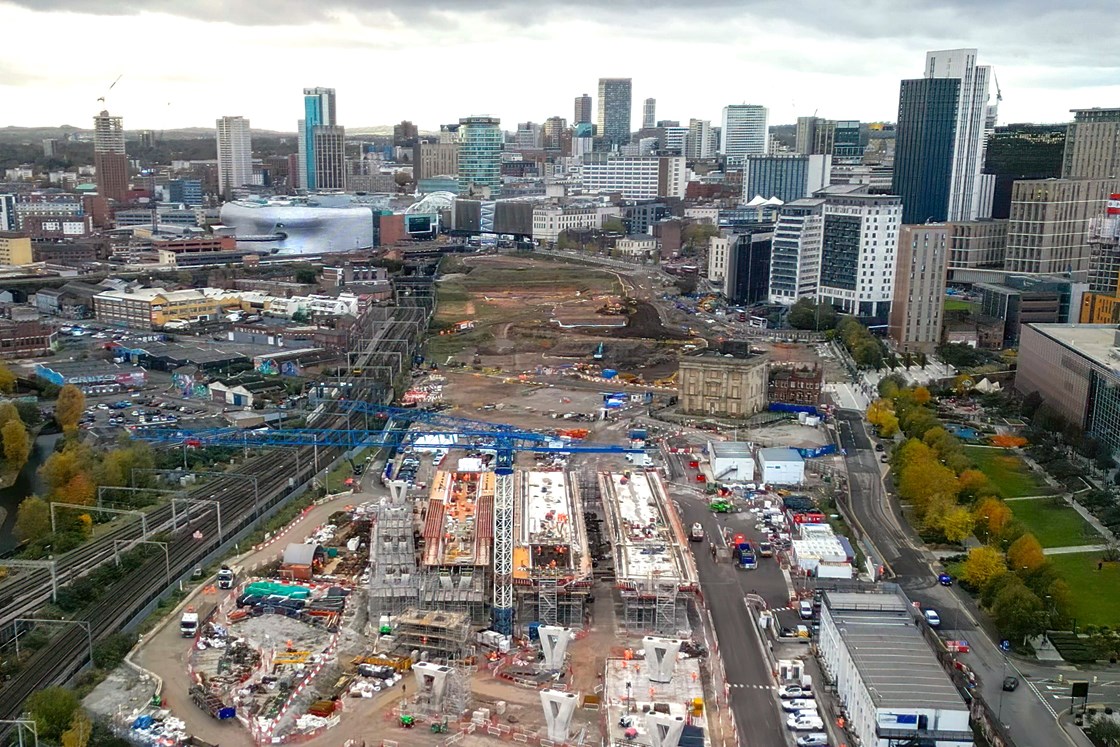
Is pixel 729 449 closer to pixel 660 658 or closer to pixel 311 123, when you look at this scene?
pixel 660 658

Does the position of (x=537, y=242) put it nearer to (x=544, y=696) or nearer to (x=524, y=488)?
(x=524, y=488)

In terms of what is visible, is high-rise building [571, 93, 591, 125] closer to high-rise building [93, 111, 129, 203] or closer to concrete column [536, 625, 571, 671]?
high-rise building [93, 111, 129, 203]

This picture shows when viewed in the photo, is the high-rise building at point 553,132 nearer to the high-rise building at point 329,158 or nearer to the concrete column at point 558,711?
the high-rise building at point 329,158

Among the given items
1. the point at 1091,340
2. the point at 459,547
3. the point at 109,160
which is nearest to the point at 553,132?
the point at 109,160

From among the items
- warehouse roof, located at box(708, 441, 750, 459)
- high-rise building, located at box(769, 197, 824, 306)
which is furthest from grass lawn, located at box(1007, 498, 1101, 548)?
high-rise building, located at box(769, 197, 824, 306)

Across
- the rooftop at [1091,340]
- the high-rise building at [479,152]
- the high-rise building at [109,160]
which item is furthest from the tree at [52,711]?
the high-rise building at [479,152]

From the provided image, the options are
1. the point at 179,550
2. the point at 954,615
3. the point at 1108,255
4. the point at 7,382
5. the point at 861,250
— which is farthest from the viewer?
the point at 861,250
